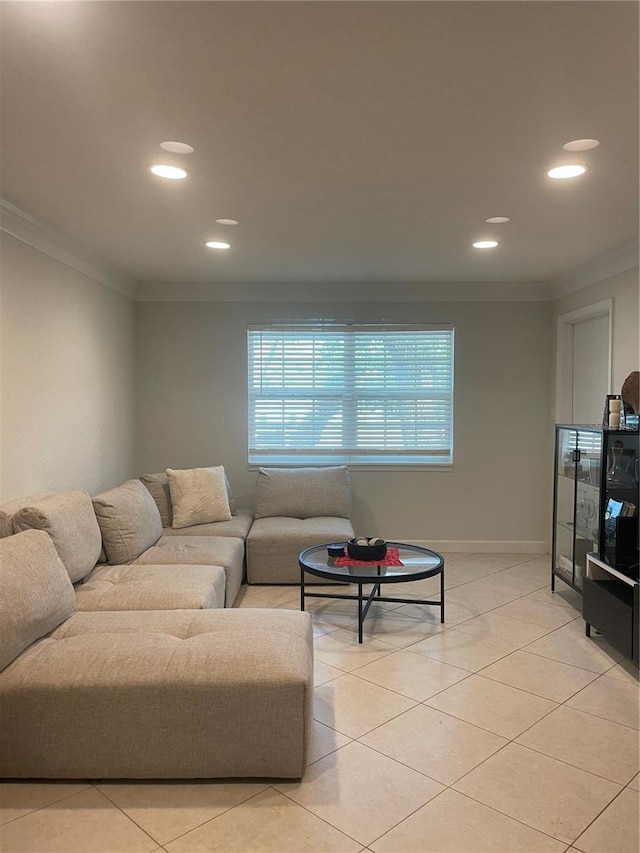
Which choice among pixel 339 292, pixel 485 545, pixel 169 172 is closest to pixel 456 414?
pixel 485 545

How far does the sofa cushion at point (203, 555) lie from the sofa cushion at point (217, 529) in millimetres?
176

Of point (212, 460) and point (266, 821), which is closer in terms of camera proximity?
point (266, 821)

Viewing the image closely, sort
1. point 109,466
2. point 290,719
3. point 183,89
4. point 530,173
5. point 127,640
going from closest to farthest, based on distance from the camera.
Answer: point 183,89
point 290,719
point 127,640
point 530,173
point 109,466

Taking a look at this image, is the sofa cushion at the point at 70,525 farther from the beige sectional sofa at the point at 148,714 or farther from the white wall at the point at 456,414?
the white wall at the point at 456,414

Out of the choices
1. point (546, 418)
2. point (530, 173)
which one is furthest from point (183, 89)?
point (546, 418)

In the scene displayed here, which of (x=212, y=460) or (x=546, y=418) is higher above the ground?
(x=546, y=418)

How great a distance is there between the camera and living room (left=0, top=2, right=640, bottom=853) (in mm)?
1865

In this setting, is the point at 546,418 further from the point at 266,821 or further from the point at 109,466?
the point at 266,821

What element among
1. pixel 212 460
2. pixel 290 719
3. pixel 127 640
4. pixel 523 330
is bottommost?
pixel 290 719

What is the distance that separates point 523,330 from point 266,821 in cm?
481

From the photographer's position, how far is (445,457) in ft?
19.8

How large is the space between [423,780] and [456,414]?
3946mm

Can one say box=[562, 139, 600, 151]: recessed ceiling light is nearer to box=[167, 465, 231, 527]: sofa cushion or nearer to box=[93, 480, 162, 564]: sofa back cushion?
box=[93, 480, 162, 564]: sofa back cushion

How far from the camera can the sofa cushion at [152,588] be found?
3.25 m
